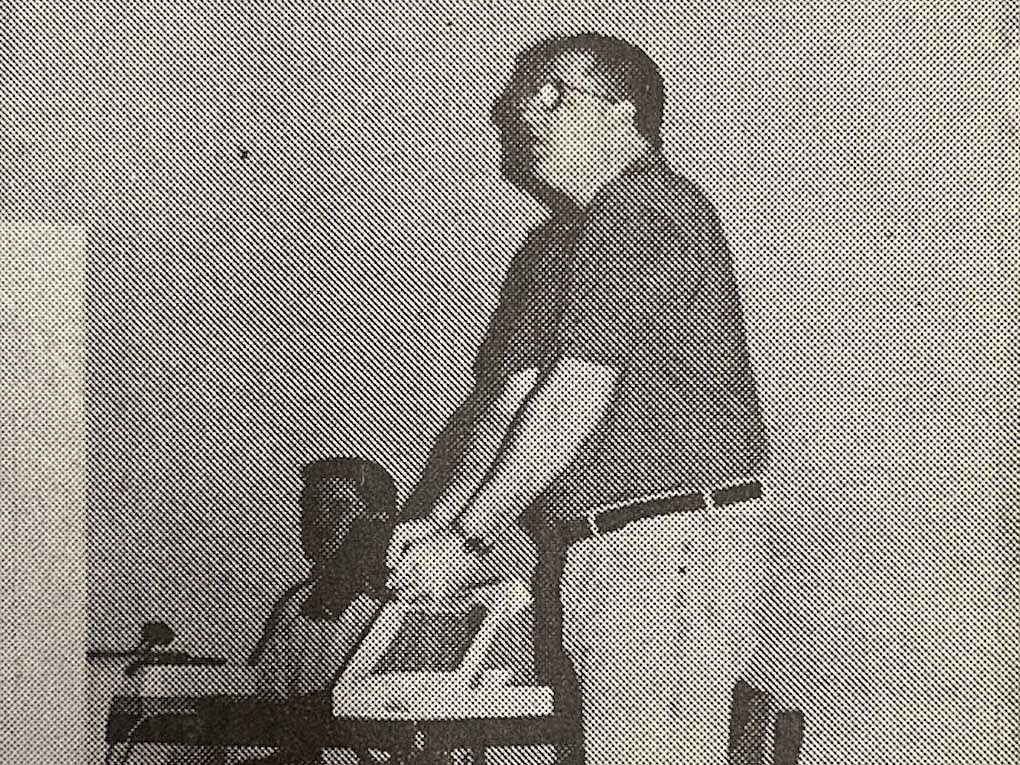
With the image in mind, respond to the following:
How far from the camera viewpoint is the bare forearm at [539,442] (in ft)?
1.51

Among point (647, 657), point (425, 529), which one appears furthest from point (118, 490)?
point (647, 657)

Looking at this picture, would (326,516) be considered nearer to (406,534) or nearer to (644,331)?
(406,534)

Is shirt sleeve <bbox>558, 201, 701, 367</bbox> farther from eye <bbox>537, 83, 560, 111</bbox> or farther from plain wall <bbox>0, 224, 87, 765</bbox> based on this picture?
plain wall <bbox>0, 224, 87, 765</bbox>

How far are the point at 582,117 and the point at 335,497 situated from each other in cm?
22

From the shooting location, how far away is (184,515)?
0.46 m

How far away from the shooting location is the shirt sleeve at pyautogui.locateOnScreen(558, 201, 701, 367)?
46 cm

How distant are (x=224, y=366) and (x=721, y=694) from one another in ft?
0.95

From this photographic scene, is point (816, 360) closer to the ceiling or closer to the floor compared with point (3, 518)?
closer to the ceiling

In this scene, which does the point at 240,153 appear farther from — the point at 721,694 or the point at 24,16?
the point at 721,694

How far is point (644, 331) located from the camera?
0.46 metres

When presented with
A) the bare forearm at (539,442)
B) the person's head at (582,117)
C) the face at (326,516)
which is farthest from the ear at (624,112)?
the face at (326,516)

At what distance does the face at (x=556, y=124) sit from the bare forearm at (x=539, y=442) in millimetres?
94

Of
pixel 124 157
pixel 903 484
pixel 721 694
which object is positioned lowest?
pixel 721 694

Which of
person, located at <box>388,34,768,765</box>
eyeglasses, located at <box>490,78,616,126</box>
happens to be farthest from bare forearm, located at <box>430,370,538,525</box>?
eyeglasses, located at <box>490,78,616,126</box>
